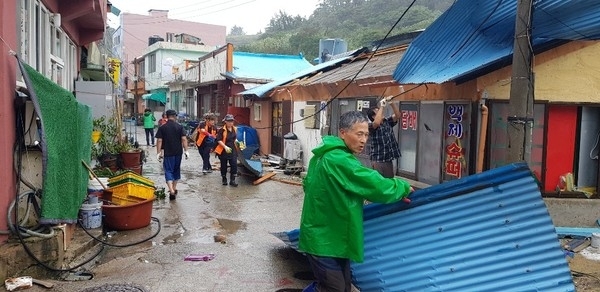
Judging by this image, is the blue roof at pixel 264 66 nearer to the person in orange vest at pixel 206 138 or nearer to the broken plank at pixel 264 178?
the person in orange vest at pixel 206 138

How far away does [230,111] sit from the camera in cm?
2117

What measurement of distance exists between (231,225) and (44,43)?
4.08 metres

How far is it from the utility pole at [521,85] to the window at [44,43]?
17.9ft

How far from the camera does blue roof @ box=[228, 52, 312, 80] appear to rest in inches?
902

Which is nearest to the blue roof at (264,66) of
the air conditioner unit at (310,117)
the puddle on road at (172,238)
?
the air conditioner unit at (310,117)

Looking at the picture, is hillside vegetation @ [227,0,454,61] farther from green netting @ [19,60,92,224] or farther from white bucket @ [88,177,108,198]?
green netting @ [19,60,92,224]

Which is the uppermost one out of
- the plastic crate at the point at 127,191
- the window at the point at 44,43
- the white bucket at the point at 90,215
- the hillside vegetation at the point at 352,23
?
the hillside vegetation at the point at 352,23

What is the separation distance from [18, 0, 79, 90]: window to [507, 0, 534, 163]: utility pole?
5.46 metres

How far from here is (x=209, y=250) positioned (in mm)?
6527

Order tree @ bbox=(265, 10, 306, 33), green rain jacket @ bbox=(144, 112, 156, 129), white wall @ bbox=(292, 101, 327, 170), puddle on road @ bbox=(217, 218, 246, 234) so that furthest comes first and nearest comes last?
1. tree @ bbox=(265, 10, 306, 33)
2. green rain jacket @ bbox=(144, 112, 156, 129)
3. white wall @ bbox=(292, 101, 327, 170)
4. puddle on road @ bbox=(217, 218, 246, 234)

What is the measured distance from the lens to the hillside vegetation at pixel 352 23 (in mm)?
46938

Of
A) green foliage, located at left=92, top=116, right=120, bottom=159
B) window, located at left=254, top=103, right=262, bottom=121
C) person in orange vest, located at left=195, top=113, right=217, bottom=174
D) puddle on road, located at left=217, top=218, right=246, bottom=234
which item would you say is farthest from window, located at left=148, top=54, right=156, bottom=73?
puddle on road, located at left=217, top=218, right=246, bottom=234

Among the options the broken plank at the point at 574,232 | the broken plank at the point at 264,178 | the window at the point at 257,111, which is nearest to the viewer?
the broken plank at the point at 574,232

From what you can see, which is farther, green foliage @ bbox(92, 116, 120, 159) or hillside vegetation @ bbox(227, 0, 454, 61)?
hillside vegetation @ bbox(227, 0, 454, 61)
